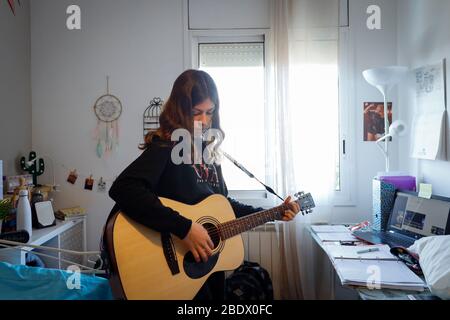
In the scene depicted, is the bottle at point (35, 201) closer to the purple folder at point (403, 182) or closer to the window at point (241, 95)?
the window at point (241, 95)

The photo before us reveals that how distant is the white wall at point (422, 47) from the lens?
1.66 metres

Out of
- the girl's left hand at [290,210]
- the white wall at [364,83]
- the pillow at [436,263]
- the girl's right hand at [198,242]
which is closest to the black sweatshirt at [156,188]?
the girl's right hand at [198,242]

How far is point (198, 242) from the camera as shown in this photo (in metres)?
1.05

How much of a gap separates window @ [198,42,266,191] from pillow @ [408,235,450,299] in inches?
49.3

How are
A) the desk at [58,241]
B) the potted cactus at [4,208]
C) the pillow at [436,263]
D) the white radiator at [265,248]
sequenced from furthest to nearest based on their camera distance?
1. the white radiator at [265,248]
2. the potted cactus at [4,208]
3. the desk at [58,241]
4. the pillow at [436,263]

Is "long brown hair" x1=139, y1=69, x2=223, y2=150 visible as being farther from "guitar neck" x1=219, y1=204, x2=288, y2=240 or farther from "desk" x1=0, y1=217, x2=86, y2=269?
"desk" x1=0, y1=217, x2=86, y2=269

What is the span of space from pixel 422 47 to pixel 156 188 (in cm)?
182

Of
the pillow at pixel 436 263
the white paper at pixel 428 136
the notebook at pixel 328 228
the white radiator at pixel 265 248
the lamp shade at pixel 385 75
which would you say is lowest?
the white radiator at pixel 265 248

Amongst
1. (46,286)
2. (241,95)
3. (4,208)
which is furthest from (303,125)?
(4,208)

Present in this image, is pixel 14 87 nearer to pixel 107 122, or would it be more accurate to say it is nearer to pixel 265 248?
pixel 107 122

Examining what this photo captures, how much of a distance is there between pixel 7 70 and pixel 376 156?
2641 millimetres

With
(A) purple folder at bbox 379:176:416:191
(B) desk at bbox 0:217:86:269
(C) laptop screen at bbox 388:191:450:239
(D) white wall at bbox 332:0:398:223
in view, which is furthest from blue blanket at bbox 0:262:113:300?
(D) white wall at bbox 332:0:398:223

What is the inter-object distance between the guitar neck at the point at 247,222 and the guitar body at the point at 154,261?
0.13 feet

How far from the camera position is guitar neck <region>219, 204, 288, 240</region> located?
1.23 metres
